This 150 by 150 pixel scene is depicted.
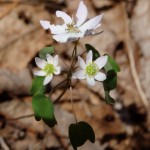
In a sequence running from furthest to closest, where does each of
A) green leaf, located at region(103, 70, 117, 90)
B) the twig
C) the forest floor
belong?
the twig, the forest floor, green leaf, located at region(103, 70, 117, 90)

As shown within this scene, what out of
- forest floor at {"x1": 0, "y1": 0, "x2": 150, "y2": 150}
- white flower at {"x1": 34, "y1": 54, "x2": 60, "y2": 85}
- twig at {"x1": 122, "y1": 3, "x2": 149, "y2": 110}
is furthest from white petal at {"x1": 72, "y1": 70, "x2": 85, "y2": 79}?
twig at {"x1": 122, "y1": 3, "x2": 149, "y2": 110}

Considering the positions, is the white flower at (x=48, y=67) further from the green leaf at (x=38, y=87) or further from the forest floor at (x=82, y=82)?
the forest floor at (x=82, y=82)

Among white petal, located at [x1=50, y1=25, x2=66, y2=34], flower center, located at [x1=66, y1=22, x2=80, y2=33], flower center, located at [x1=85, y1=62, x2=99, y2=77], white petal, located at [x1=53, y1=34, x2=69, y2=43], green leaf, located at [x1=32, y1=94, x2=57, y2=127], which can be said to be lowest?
green leaf, located at [x1=32, y1=94, x2=57, y2=127]

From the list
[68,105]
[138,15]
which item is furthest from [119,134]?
[138,15]

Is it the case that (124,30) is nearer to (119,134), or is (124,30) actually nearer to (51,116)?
(119,134)

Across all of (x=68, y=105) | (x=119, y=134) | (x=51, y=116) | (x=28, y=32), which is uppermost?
(x=51, y=116)

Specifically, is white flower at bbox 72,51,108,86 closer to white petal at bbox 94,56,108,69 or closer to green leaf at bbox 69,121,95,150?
white petal at bbox 94,56,108,69

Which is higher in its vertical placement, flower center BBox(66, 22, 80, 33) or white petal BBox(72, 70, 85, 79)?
flower center BBox(66, 22, 80, 33)

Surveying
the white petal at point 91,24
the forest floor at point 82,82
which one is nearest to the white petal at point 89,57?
the white petal at point 91,24
